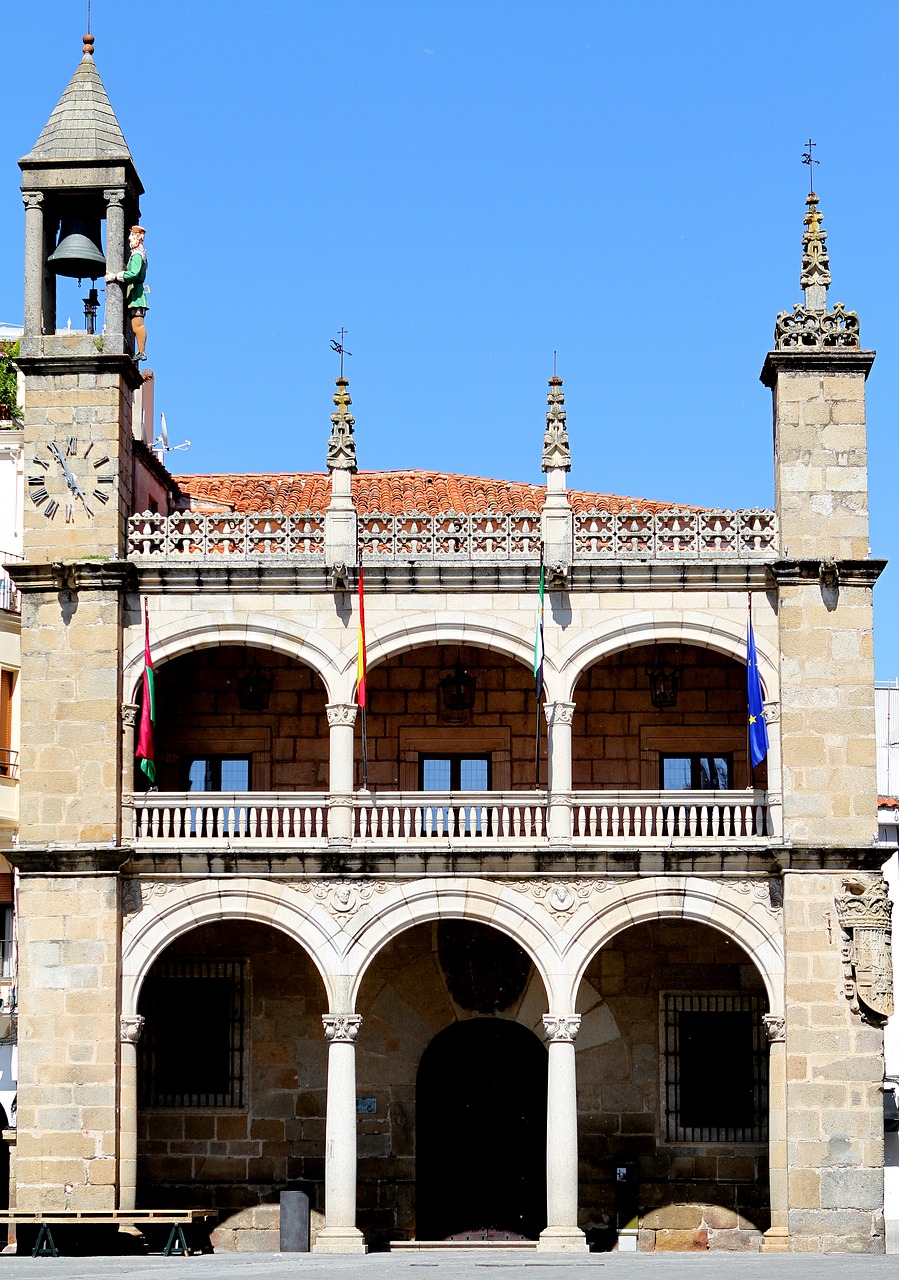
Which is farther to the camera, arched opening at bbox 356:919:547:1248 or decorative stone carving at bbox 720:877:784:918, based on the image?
arched opening at bbox 356:919:547:1248

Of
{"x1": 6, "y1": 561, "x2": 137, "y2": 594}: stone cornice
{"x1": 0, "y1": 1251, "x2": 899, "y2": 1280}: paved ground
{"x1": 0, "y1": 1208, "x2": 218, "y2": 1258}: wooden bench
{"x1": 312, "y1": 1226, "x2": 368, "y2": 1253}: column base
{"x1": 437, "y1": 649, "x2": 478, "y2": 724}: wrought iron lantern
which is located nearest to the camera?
{"x1": 0, "y1": 1251, "x2": 899, "y2": 1280}: paved ground

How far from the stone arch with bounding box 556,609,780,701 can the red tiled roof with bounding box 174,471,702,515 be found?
10.8 feet

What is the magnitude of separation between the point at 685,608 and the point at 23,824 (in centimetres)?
925

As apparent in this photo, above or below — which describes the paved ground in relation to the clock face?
below

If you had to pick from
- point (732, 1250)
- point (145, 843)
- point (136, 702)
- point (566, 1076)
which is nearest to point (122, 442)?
point (136, 702)

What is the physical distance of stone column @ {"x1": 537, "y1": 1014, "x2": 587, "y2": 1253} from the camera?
96.4ft

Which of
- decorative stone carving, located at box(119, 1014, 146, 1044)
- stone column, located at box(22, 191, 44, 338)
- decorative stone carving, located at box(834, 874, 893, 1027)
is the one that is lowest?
decorative stone carving, located at box(119, 1014, 146, 1044)

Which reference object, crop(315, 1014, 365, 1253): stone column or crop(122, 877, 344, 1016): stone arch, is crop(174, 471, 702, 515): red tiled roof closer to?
crop(122, 877, 344, 1016): stone arch

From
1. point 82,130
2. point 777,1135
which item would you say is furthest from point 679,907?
point 82,130

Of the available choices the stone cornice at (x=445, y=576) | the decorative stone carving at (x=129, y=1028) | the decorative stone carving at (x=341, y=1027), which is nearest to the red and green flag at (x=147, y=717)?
the stone cornice at (x=445, y=576)

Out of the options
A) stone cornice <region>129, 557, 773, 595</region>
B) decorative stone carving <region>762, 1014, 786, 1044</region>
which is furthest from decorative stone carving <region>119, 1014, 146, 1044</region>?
decorative stone carving <region>762, 1014, 786, 1044</region>

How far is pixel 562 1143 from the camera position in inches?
1165

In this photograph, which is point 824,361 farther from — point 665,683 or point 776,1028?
point 776,1028

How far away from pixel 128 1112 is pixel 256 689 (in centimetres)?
639
